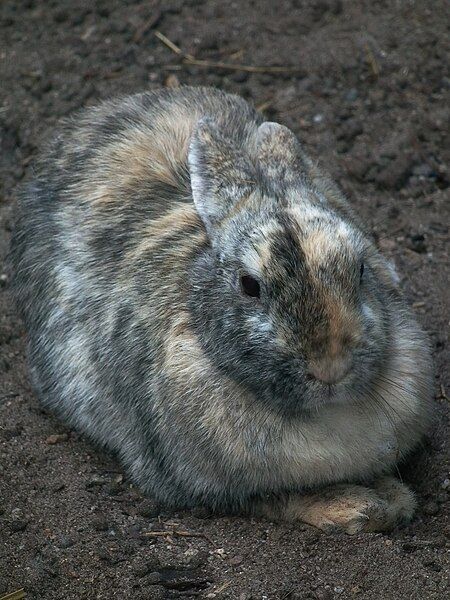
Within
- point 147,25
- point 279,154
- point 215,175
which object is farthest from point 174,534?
point 147,25

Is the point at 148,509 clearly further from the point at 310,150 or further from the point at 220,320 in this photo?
the point at 310,150

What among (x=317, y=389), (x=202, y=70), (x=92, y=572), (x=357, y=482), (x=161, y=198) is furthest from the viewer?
(x=202, y=70)

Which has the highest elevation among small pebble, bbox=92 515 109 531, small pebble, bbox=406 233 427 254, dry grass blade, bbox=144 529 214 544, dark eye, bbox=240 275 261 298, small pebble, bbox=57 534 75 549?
dark eye, bbox=240 275 261 298

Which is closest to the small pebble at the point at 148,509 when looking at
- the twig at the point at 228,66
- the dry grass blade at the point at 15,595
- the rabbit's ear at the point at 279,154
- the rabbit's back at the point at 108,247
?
the rabbit's back at the point at 108,247

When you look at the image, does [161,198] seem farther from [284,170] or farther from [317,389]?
[317,389]

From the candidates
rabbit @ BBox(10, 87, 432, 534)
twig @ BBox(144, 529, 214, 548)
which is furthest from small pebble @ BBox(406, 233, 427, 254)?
twig @ BBox(144, 529, 214, 548)

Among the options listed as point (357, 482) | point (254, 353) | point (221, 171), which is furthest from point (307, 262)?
point (357, 482)

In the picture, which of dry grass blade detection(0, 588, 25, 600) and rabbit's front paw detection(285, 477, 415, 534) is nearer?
dry grass blade detection(0, 588, 25, 600)

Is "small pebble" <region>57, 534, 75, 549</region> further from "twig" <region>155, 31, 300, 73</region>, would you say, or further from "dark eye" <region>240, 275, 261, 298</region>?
"twig" <region>155, 31, 300, 73</region>
